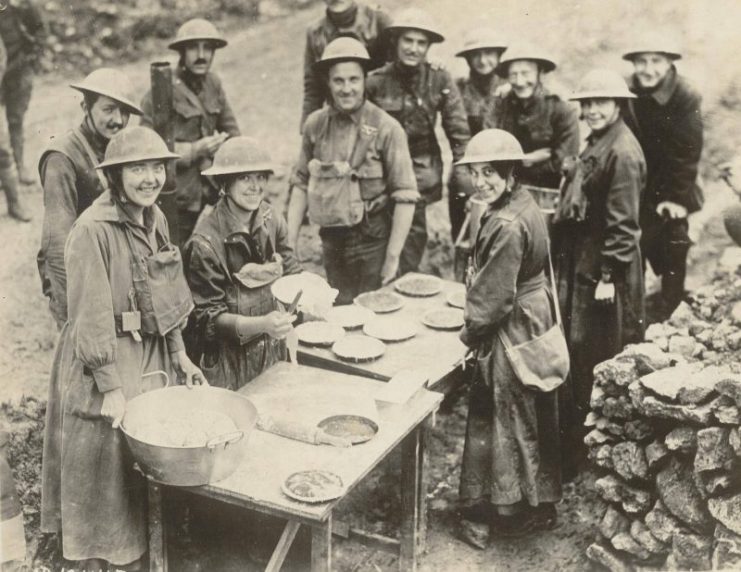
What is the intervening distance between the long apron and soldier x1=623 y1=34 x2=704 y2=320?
235cm

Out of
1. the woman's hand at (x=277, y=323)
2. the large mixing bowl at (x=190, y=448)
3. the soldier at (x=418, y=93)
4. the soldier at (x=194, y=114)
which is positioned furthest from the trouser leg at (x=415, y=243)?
the large mixing bowl at (x=190, y=448)

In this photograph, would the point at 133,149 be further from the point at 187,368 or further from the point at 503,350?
the point at 503,350

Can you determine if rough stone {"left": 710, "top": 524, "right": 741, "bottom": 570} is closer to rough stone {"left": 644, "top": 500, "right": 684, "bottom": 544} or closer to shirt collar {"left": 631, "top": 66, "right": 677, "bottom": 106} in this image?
rough stone {"left": 644, "top": 500, "right": 684, "bottom": 544}

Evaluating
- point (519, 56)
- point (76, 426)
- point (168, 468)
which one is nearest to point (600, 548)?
point (168, 468)

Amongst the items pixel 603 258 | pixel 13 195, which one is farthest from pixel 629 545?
pixel 13 195

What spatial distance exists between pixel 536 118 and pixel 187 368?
12.2 feet

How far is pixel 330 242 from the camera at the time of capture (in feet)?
22.5

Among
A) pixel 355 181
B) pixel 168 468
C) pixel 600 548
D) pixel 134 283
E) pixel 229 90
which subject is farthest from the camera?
pixel 229 90

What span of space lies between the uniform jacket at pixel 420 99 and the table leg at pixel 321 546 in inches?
155

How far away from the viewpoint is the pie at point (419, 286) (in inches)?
254

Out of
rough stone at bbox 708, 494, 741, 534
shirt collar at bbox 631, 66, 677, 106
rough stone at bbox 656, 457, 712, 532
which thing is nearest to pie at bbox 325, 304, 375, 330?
rough stone at bbox 656, 457, 712, 532

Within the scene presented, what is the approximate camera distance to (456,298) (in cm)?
630

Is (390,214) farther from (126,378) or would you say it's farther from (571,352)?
(126,378)

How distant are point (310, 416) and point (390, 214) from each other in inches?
104
